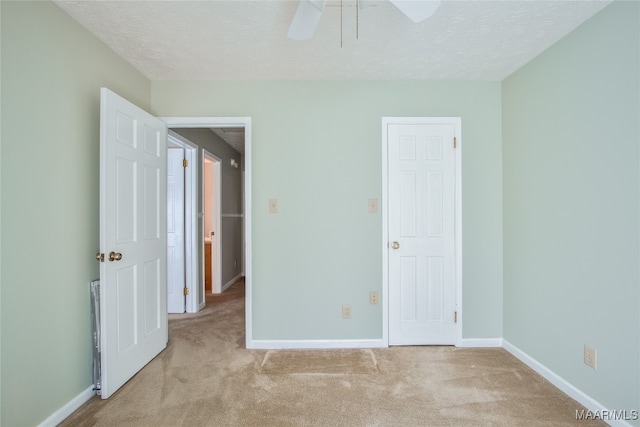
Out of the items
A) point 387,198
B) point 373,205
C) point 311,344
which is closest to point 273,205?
point 373,205

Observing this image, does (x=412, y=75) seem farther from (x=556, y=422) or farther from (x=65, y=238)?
(x=65, y=238)

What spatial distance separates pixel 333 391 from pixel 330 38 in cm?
240

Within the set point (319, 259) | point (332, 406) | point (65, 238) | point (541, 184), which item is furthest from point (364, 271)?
point (65, 238)

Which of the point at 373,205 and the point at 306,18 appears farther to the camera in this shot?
the point at 373,205

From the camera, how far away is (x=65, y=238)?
5.94 ft

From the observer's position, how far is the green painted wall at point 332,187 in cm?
269

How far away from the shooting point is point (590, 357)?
183 centimetres

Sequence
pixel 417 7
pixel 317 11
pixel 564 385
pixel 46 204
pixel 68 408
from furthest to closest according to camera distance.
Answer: pixel 564 385
pixel 68 408
pixel 46 204
pixel 317 11
pixel 417 7

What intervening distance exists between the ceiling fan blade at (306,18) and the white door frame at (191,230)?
2.41m

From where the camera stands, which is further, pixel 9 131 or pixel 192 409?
pixel 192 409

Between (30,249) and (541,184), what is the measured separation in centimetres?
327

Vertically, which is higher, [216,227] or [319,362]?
[216,227]

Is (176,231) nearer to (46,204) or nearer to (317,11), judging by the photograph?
(46,204)

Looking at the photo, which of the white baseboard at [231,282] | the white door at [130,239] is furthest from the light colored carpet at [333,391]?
the white baseboard at [231,282]
